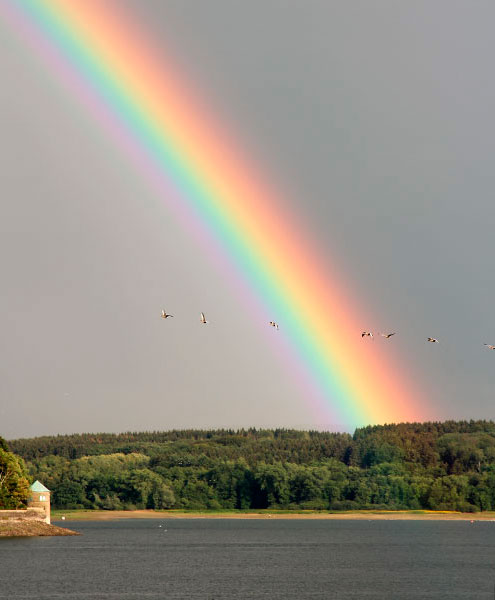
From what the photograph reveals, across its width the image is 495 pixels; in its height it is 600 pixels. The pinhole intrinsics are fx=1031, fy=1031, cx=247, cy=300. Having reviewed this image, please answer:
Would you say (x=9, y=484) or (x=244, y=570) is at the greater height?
(x=9, y=484)

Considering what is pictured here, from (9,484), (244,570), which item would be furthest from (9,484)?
(244,570)

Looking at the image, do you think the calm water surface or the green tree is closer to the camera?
the calm water surface

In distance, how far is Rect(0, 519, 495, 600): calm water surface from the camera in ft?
349

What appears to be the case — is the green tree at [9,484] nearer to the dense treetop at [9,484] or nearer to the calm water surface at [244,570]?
the dense treetop at [9,484]

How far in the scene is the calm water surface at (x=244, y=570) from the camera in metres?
106

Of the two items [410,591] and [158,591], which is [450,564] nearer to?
[410,591]

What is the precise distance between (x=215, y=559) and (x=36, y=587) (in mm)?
43253

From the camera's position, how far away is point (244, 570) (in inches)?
5148

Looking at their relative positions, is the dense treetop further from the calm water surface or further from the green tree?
the calm water surface

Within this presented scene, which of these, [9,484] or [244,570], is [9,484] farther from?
[244,570]

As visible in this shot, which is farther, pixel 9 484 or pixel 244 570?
pixel 9 484

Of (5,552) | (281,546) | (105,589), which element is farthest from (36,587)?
(281,546)

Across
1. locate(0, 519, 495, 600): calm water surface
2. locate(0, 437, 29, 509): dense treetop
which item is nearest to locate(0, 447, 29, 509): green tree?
locate(0, 437, 29, 509): dense treetop

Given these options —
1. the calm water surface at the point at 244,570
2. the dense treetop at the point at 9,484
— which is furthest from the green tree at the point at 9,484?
the calm water surface at the point at 244,570
